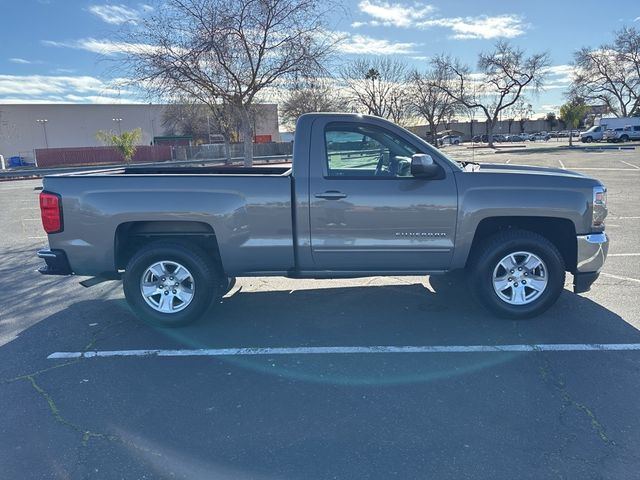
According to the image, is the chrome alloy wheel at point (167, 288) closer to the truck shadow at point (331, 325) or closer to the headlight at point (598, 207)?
the truck shadow at point (331, 325)

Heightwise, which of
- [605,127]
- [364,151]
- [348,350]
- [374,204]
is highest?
[605,127]

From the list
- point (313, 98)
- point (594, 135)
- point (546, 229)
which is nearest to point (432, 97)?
point (594, 135)

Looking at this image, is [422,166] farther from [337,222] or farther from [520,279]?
[520,279]

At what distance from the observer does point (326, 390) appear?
11.4 ft

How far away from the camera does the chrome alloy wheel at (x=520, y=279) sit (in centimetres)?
A: 466

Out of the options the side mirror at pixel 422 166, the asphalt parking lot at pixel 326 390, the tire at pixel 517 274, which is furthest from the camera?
the tire at pixel 517 274

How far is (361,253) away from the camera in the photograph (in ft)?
15.1

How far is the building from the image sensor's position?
70.0m

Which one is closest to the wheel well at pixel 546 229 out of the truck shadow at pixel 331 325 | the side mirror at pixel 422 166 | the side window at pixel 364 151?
the truck shadow at pixel 331 325

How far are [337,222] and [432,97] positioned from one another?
51457 millimetres

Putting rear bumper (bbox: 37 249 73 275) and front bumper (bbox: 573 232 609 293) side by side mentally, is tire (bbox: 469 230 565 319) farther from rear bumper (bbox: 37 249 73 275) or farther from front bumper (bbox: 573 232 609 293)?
rear bumper (bbox: 37 249 73 275)

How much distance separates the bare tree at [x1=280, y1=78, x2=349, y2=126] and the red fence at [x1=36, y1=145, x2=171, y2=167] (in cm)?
3060

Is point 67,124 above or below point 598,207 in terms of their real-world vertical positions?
above

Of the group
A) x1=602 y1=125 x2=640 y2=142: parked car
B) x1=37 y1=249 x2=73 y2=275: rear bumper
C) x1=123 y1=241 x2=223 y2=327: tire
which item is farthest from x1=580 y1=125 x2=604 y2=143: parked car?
x1=37 y1=249 x2=73 y2=275: rear bumper
